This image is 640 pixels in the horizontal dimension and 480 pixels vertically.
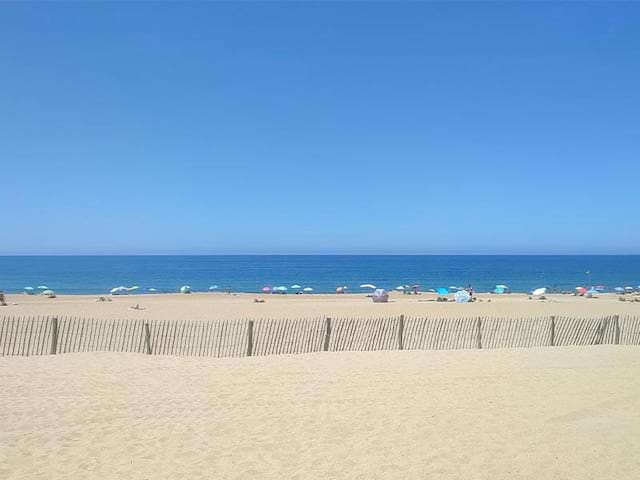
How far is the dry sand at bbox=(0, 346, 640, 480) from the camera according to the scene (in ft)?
19.9

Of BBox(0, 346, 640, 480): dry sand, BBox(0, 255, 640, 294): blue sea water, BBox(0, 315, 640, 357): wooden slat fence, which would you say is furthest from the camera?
BBox(0, 255, 640, 294): blue sea water

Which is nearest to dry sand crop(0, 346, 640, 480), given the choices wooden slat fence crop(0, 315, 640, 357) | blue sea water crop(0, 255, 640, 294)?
wooden slat fence crop(0, 315, 640, 357)

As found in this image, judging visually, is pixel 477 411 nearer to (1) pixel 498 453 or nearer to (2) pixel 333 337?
(1) pixel 498 453

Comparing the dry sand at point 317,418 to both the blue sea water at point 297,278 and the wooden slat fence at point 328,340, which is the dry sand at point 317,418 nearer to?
the wooden slat fence at point 328,340

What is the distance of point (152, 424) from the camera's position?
7469mm

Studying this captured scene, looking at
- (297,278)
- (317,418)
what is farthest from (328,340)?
(297,278)

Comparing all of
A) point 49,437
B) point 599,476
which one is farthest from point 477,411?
point 49,437

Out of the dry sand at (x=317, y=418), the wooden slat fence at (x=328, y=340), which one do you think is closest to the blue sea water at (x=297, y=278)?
the wooden slat fence at (x=328, y=340)

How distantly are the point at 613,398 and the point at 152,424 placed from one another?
745 cm

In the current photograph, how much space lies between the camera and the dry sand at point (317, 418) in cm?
606

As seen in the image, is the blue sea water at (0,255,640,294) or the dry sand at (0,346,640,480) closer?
the dry sand at (0,346,640,480)

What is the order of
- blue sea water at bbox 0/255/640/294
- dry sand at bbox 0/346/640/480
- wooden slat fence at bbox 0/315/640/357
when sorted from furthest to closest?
blue sea water at bbox 0/255/640/294 < wooden slat fence at bbox 0/315/640/357 < dry sand at bbox 0/346/640/480

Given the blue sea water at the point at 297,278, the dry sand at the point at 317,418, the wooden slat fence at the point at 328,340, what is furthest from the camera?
the blue sea water at the point at 297,278

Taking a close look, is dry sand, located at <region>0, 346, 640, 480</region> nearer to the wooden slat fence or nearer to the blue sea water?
the wooden slat fence
